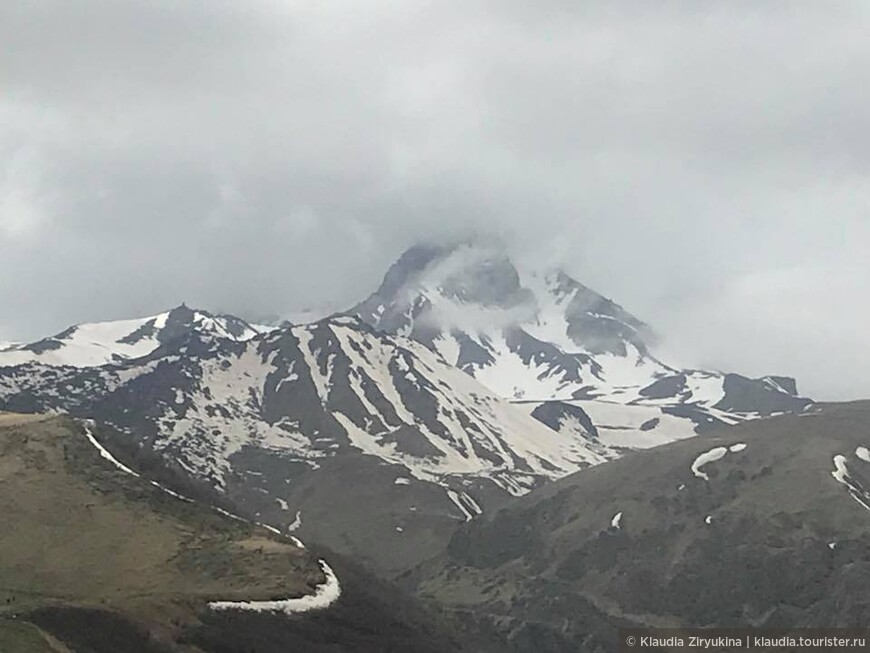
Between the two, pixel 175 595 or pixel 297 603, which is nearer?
pixel 175 595

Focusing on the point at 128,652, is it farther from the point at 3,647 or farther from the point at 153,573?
the point at 153,573

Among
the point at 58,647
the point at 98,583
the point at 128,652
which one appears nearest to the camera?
the point at 58,647

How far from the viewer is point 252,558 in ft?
618

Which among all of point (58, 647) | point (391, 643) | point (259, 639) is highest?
point (58, 647)

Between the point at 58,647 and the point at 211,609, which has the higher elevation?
the point at 58,647

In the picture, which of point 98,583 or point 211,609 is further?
point 98,583

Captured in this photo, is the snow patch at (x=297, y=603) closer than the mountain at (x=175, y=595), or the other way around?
the mountain at (x=175, y=595)

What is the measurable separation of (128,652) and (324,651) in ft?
154

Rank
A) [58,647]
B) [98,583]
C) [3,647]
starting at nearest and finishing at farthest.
A: [3,647], [58,647], [98,583]

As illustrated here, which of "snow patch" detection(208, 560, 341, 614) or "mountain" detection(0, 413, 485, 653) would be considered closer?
"mountain" detection(0, 413, 485, 653)

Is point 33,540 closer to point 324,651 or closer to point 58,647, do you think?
point 324,651

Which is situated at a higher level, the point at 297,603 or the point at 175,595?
the point at 175,595

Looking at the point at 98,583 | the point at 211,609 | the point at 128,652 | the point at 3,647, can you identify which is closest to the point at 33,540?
the point at 98,583

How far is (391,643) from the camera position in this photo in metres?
185
